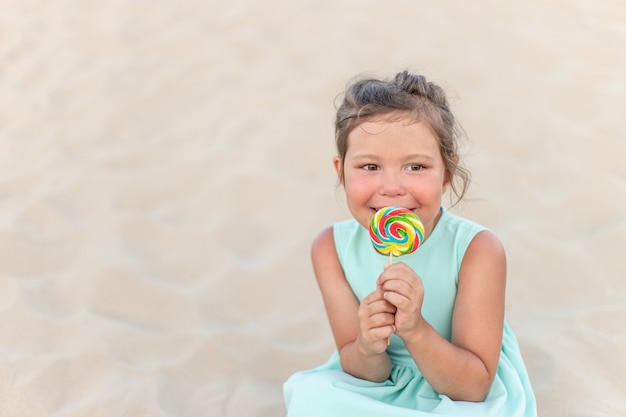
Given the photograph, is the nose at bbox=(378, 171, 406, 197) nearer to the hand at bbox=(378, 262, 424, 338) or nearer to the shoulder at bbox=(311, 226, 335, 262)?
the hand at bbox=(378, 262, 424, 338)

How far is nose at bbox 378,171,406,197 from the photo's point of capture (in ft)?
7.85

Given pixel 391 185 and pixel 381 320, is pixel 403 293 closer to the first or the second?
pixel 381 320

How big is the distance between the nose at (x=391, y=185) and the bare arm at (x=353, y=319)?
336mm

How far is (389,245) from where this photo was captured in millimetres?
2334

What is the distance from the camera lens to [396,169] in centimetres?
242

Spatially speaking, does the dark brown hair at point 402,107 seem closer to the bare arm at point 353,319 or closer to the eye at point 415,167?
the eye at point 415,167

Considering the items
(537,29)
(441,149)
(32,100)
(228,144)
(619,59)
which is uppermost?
(537,29)

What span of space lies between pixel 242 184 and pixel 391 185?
2.16 meters

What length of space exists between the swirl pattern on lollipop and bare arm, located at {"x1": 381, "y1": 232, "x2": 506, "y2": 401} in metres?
0.12

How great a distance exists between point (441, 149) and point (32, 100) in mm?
3772

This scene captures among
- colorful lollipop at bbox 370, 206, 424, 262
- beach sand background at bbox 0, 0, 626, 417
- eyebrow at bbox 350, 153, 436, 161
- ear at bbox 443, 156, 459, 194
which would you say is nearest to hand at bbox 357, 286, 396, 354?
colorful lollipop at bbox 370, 206, 424, 262

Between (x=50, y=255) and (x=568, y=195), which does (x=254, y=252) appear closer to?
(x=50, y=255)

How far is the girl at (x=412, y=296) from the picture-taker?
2264 mm

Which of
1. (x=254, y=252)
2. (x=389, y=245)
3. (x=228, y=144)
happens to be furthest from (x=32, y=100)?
→ (x=389, y=245)
